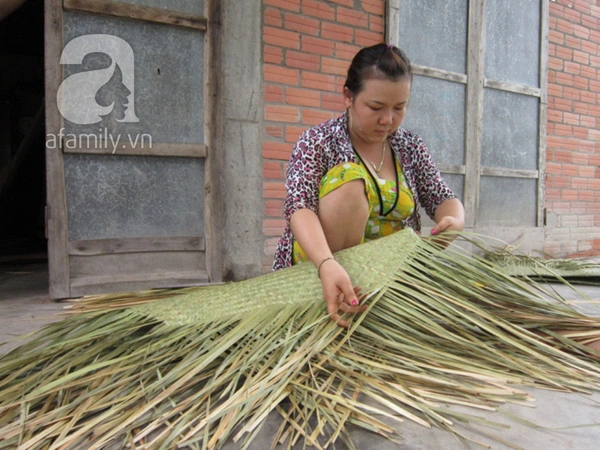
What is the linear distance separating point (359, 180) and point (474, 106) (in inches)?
113

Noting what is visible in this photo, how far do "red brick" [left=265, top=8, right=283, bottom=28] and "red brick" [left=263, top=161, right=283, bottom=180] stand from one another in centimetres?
80

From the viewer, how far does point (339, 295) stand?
45.8 inches

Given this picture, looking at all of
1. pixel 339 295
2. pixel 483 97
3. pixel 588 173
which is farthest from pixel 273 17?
pixel 588 173

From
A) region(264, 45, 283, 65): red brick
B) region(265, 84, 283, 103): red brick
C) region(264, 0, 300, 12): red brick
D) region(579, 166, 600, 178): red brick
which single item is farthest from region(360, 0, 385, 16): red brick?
region(579, 166, 600, 178): red brick

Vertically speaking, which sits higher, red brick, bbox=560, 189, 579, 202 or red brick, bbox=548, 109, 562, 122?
red brick, bbox=548, 109, 562, 122

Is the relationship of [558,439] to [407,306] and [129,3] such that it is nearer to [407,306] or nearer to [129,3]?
[407,306]

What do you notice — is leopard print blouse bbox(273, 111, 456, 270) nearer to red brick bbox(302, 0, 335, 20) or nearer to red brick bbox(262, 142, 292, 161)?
red brick bbox(262, 142, 292, 161)

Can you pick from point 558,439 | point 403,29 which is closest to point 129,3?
point 403,29

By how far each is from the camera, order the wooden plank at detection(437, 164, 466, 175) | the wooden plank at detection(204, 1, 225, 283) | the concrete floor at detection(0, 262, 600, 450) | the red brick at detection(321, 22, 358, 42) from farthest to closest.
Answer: the wooden plank at detection(437, 164, 466, 175) < the red brick at detection(321, 22, 358, 42) < the wooden plank at detection(204, 1, 225, 283) < the concrete floor at detection(0, 262, 600, 450)

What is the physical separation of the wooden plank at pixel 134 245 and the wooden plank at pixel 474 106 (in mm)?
2228

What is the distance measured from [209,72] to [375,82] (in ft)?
5.00

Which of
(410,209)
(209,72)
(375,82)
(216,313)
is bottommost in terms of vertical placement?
(216,313)

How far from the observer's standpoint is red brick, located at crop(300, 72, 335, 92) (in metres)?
2.98

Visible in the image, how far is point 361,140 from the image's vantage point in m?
1.82
